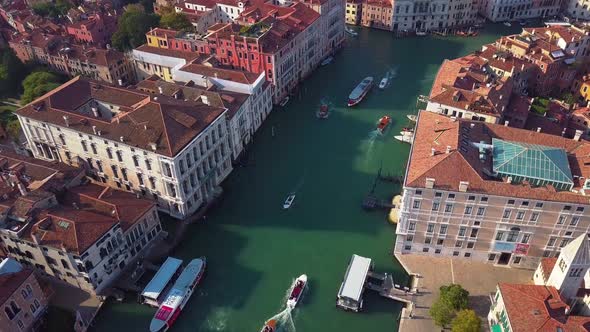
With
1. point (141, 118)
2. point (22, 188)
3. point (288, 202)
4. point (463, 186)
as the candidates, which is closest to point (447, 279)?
point (463, 186)

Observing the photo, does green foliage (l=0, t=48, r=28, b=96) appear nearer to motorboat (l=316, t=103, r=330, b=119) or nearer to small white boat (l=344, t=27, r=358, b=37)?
motorboat (l=316, t=103, r=330, b=119)

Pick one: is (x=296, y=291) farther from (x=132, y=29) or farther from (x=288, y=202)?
(x=132, y=29)

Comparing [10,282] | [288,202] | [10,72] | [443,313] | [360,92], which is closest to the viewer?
[10,282]

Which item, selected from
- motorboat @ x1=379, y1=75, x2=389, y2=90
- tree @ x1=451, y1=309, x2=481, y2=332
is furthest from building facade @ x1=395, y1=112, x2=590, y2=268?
motorboat @ x1=379, y1=75, x2=389, y2=90

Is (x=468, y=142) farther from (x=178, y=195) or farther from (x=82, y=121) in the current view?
(x=82, y=121)

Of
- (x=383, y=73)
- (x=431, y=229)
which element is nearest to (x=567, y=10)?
(x=383, y=73)
